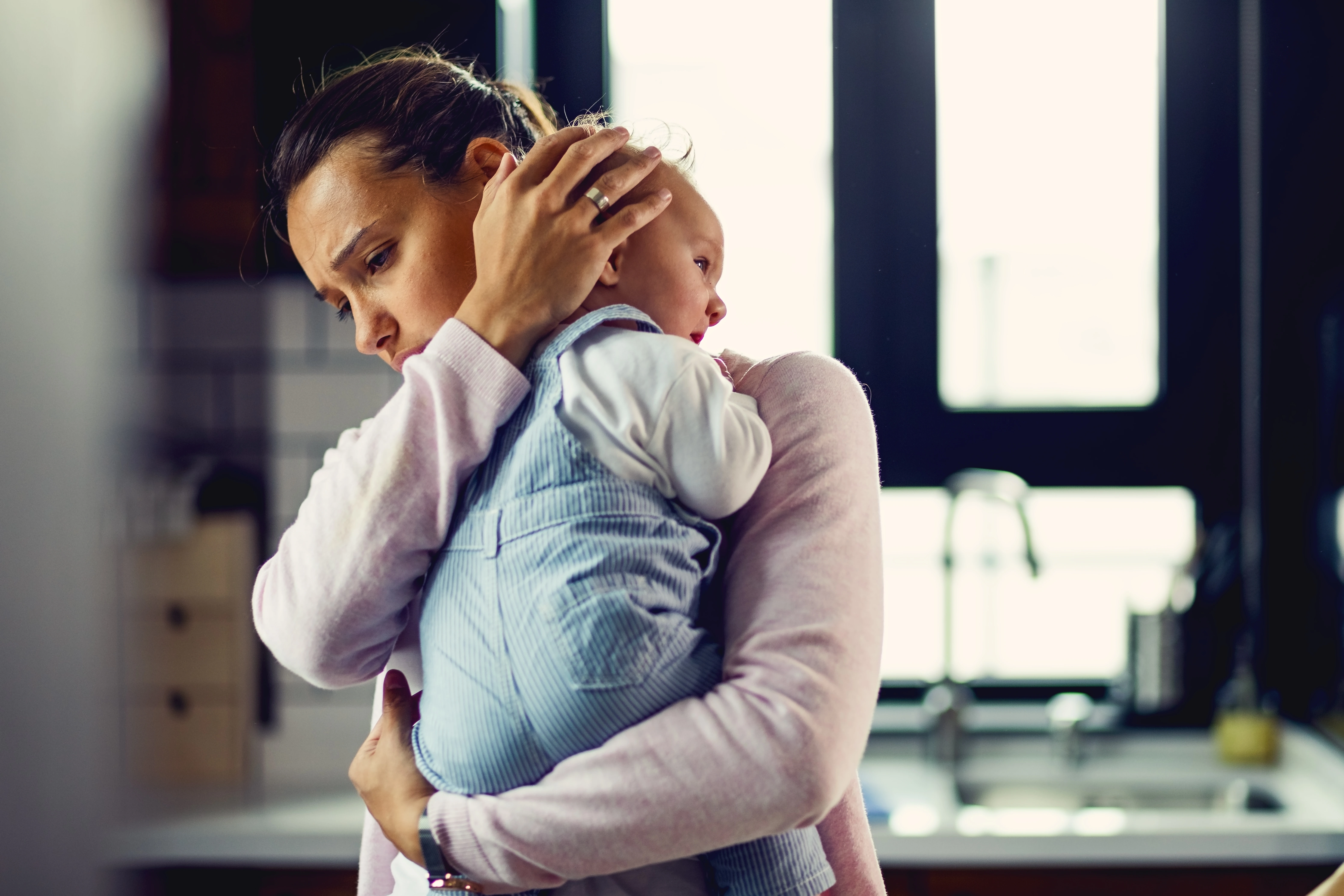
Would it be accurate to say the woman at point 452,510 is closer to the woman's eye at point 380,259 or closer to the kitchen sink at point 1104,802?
the woman's eye at point 380,259

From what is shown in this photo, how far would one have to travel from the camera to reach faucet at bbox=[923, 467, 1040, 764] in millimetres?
1644

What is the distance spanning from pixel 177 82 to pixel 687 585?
1.19 m

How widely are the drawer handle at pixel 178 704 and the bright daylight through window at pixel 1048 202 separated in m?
1.21

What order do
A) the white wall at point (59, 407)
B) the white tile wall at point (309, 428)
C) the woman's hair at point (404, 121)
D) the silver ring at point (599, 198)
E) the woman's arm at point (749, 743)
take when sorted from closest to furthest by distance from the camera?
the woman's arm at point (749, 743)
the silver ring at point (599, 198)
the woman's hair at point (404, 121)
the white wall at point (59, 407)
the white tile wall at point (309, 428)

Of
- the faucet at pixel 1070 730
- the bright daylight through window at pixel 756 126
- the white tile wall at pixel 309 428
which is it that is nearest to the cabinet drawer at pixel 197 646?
the white tile wall at pixel 309 428

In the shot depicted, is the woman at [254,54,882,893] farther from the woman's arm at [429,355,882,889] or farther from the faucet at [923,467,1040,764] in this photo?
the faucet at [923,467,1040,764]

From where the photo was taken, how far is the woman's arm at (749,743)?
0.48 meters

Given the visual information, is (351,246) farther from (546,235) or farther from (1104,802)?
(1104,802)

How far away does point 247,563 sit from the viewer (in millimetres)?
1525

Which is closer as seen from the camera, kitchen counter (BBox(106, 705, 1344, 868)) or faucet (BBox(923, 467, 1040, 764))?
kitchen counter (BBox(106, 705, 1344, 868))

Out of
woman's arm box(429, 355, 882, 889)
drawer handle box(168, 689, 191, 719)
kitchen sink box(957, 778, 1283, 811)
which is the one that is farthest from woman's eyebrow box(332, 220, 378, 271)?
kitchen sink box(957, 778, 1283, 811)

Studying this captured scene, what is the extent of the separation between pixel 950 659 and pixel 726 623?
4.07ft

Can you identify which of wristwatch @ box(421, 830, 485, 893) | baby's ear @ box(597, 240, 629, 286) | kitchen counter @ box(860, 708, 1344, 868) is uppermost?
baby's ear @ box(597, 240, 629, 286)

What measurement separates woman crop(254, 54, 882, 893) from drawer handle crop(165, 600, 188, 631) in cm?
87
